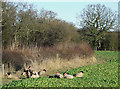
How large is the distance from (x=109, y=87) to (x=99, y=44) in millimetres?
26638

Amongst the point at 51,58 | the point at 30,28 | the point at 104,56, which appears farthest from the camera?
the point at 30,28

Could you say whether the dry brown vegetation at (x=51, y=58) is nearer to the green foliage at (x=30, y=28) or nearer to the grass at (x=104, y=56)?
the grass at (x=104, y=56)

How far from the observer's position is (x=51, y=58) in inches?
562

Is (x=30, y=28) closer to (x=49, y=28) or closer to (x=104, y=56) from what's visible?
(x=49, y=28)

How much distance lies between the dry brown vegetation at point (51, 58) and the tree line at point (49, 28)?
3542 millimetres

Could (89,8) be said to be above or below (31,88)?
above

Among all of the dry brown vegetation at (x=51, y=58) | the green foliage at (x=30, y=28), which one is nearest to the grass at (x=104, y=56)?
the dry brown vegetation at (x=51, y=58)

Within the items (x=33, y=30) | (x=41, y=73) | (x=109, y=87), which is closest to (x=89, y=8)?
(x=33, y=30)

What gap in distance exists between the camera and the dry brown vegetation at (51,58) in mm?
13180

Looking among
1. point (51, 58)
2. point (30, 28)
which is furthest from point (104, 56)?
point (30, 28)

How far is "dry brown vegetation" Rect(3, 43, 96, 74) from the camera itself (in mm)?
13180

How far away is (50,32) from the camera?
89.2ft

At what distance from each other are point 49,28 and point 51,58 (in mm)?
13327

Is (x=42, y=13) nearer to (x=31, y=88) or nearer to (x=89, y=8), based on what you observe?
(x=89, y=8)
